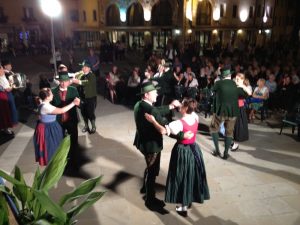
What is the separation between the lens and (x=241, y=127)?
21.5ft

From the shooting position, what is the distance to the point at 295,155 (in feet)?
19.9

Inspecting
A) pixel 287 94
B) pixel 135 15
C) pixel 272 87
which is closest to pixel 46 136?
pixel 272 87

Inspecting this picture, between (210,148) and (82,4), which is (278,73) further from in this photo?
(82,4)

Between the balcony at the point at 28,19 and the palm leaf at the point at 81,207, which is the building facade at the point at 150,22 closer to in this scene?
the balcony at the point at 28,19

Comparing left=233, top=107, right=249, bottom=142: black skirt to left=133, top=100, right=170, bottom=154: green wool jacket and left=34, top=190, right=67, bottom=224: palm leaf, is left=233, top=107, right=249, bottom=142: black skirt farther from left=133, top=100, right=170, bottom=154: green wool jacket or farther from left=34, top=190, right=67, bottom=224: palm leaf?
left=34, top=190, right=67, bottom=224: palm leaf

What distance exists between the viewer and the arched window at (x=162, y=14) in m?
26.5

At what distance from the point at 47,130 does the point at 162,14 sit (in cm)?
2410

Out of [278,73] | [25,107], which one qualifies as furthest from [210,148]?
[25,107]

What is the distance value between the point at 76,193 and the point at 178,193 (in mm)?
2080

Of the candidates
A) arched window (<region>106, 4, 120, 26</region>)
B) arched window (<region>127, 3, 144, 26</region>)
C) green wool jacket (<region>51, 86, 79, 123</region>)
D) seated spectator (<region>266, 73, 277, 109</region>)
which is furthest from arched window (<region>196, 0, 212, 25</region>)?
green wool jacket (<region>51, 86, 79, 123</region>)

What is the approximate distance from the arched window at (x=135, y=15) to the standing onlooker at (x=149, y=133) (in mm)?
24918

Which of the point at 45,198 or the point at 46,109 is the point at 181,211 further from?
the point at 45,198

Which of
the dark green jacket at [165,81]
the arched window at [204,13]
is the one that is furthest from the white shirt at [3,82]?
the arched window at [204,13]

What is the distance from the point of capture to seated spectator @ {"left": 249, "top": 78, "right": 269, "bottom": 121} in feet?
26.1
